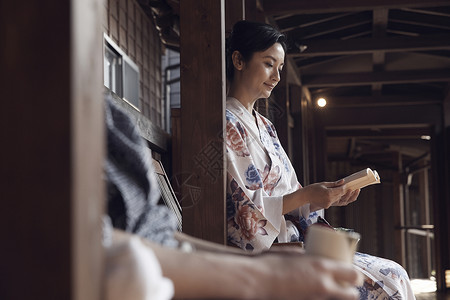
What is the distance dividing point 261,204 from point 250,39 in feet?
2.71

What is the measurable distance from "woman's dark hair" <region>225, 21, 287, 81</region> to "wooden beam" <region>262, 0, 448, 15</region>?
97.8 inches

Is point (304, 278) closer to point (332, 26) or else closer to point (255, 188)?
point (255, 188)

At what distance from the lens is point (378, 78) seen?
25.4 feet

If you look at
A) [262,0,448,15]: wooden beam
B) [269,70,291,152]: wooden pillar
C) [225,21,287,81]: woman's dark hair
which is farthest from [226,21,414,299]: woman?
[269,70,291,152]: wooden pillar

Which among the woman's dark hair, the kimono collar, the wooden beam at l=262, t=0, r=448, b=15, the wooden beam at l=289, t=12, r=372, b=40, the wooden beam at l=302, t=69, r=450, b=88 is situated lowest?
the kimono collar

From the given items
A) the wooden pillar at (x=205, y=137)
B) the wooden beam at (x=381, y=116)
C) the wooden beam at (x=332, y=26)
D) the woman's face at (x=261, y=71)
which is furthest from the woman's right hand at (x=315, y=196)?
the wooden beam at (x=381, y=116)

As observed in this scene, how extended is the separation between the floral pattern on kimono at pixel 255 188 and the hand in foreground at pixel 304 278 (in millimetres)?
1481

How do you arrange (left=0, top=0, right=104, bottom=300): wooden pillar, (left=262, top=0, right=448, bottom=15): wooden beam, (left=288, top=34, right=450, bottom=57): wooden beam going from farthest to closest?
(left=288, top=34, right=450, bottom=57): wooden beam
(left=262, top=0, right=448, bottom=15): wooden beam
(left=0, top=0, right=104, bottom=300): wooden pillar

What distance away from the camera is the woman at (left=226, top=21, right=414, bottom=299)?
8.40 feet

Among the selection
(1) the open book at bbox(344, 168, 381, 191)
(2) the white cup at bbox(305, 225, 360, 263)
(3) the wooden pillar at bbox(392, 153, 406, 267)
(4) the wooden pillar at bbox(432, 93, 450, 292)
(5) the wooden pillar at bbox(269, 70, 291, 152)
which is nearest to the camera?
(2) the white cup at bbox(305, 225, 360, 263)

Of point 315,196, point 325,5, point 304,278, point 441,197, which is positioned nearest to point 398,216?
point 441,197

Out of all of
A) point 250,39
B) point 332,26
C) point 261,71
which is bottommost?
point 261,71

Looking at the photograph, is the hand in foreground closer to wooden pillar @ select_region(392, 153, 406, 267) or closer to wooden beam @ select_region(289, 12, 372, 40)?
→ wooden beam @ select_region(289, 12, 372, 40)

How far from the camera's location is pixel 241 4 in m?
3.85
